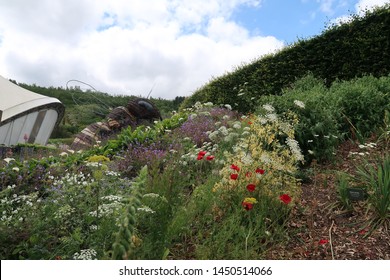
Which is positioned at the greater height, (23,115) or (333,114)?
(333,114)

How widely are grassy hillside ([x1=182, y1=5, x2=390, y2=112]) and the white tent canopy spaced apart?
10.1 metres

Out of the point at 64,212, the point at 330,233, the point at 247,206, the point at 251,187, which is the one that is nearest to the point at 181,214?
the point at 247,206

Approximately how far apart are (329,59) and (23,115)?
13.8 m

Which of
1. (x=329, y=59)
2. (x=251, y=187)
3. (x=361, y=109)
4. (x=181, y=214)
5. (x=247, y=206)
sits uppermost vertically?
(x=329, y=59)

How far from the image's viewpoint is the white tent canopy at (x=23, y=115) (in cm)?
1775

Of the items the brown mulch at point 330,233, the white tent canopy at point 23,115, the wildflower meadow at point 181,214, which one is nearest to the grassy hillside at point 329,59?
the brown mulch at point 330,233

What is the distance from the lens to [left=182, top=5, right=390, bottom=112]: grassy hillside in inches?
414

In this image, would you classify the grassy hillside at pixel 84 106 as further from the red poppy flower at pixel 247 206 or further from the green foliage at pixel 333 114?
the red poppy flower at pixel 247 206

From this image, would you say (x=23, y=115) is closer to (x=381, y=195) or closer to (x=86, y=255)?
(x=86, y=255)

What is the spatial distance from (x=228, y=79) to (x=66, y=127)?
54.5 feet

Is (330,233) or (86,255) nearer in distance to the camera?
(86,255)

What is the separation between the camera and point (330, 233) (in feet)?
12.9
